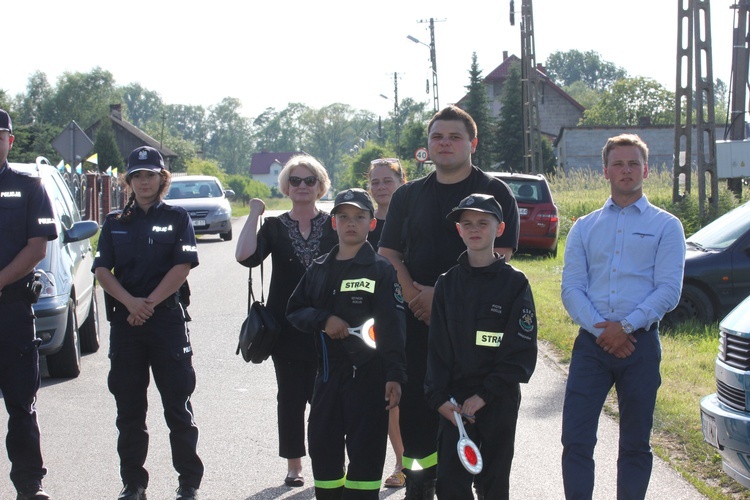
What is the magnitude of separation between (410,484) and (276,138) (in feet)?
527

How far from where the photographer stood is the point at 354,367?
180 inches

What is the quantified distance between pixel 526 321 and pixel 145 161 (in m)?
2.32

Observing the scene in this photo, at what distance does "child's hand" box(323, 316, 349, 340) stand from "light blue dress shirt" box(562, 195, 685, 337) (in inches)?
45.0

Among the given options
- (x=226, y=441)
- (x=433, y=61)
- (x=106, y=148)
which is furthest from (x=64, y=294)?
(x=106, y=148)

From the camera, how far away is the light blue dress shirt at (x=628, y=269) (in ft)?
15.1

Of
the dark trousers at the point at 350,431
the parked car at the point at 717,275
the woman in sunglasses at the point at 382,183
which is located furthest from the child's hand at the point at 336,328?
the parked car at the point at 717,275

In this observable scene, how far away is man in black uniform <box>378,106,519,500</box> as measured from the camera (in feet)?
16.0

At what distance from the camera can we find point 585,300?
4738 mm

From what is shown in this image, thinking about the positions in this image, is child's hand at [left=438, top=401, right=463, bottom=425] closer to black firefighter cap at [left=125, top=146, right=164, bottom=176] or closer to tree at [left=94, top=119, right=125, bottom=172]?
black firefighter cap at [left=125, top=146, right=164, bottom=176]

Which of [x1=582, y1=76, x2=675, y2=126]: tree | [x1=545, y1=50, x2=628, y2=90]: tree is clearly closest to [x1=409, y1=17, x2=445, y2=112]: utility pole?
[x1=582, y1=76, x2=675, y2=126]: tree

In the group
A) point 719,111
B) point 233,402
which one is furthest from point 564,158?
point 719,111

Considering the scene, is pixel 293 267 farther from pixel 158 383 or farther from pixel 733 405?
pixel 733 405

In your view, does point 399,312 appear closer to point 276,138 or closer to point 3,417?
point 3,417

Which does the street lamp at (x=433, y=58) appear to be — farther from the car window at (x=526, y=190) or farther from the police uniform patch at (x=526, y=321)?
the police uniform patch at (x=526, y=321)
